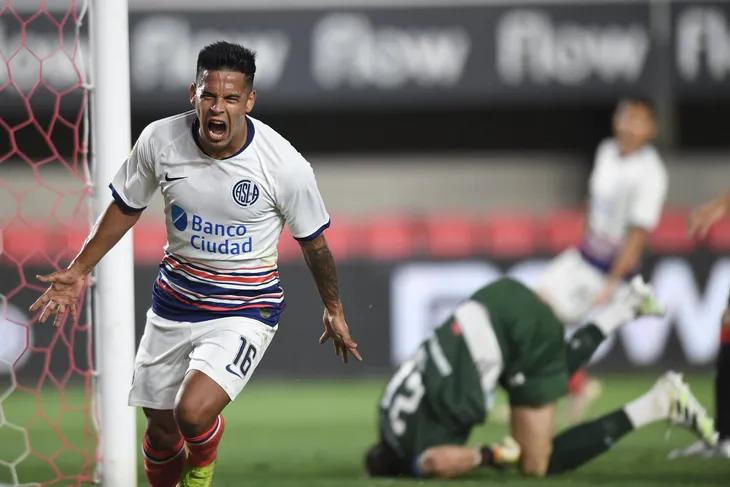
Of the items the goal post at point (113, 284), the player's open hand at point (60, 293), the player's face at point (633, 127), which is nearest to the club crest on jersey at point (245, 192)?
the player's open hand at point (60, 293)

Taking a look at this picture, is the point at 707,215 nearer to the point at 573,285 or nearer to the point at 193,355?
the point at 193,355

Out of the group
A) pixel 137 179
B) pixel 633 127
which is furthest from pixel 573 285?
pixel 137 179

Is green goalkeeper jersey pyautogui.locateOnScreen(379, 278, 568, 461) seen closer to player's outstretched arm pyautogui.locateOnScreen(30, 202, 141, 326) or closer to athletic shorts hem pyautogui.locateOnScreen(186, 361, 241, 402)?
Result: athletic shorts hem pyautogui.locateOnScreen(186, 361, 241, 402)

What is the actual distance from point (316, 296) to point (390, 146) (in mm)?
4354

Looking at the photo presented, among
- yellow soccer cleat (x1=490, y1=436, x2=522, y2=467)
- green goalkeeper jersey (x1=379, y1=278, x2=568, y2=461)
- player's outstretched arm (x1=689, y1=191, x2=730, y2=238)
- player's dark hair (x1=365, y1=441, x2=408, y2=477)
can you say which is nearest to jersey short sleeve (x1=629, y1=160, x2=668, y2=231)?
green goalkeeper jersey (x1=379, y1=278, x2=568, y2=461)

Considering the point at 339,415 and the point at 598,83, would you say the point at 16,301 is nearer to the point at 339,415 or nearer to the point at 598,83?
the point at 339,415

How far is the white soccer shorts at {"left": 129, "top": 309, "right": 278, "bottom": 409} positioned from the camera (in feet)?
13.2

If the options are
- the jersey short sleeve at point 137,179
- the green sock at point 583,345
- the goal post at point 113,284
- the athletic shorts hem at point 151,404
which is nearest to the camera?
the jersey short sleeve at point 137,179

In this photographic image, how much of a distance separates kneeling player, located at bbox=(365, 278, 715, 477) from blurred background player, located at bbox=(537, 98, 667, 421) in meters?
1.63

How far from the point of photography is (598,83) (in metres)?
11.5

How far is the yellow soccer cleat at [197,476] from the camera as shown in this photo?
13.6ft

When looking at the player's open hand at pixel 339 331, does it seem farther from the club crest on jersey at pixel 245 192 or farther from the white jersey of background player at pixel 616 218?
the white jersey of background player at pixel 616 218

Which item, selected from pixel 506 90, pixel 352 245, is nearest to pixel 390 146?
pixel 506 90

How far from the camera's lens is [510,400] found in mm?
5305
